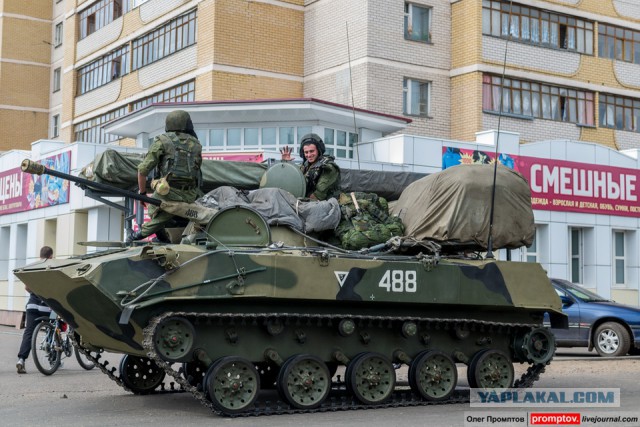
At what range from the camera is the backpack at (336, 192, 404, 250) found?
1105cm

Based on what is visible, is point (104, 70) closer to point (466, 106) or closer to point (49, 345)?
point (466, 106)

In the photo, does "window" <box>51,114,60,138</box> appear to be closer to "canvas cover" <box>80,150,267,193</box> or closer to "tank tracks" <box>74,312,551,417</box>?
"canvas cover" <box>80,150,267,193</box>

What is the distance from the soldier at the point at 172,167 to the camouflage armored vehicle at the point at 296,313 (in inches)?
15.2

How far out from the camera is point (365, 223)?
36.8 feet

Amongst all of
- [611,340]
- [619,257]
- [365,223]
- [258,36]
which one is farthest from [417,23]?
[365,223]

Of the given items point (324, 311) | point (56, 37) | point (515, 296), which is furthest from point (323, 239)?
point (56, 37)

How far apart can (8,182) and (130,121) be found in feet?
14.9

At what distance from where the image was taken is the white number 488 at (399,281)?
10516mm

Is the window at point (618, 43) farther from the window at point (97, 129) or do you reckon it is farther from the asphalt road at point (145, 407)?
the asphalt road at point (145, 407)

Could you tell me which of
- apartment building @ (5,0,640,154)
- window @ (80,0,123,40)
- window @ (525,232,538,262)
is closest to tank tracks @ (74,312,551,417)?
window @ (525,232,538,262)

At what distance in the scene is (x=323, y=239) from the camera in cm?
1134

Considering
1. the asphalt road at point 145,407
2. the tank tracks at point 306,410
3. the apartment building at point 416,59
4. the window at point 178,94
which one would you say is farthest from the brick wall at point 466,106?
the tank tracks at point 306,410

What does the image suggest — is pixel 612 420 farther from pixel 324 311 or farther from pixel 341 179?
pixel 341 179

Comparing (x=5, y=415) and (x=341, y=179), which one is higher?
(x=341, y=179)
